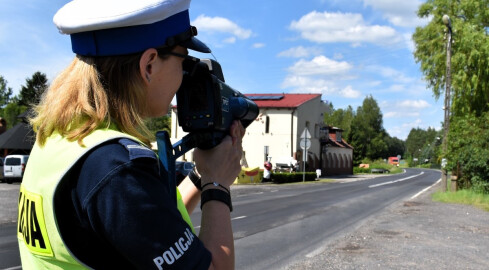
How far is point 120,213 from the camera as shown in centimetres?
109

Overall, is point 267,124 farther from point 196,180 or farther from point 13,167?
point 196,180

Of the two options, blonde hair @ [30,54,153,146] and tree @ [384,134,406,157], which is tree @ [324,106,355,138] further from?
blonde hair @ [30,54,153,146]

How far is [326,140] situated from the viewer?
2067 inches

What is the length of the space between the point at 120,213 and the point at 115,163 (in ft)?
0.40

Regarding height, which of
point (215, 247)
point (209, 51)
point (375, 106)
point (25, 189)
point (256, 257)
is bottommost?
point (256, 257)

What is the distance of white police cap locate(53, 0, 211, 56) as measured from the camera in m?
1.25

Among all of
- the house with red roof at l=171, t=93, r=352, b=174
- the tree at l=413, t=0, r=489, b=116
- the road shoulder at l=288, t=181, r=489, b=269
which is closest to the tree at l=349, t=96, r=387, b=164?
the house with red roof at l=171, t=93, r=352, b=174

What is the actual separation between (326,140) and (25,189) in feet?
171

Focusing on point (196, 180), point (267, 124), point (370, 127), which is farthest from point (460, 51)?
point (370, 127)

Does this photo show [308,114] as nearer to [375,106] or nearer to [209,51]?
[209,51]

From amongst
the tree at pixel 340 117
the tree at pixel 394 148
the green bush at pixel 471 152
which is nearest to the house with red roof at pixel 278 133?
the green bush at pixel 471 152

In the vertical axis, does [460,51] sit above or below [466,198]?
above

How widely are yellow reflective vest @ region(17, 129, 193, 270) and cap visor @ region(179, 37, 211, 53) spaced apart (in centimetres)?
38

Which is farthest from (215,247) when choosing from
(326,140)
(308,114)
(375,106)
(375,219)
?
(375,106)
